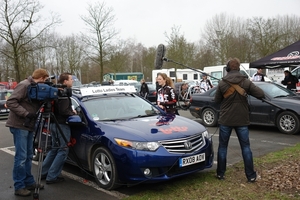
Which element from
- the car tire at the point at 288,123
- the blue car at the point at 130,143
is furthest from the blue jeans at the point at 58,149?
the car tire at the point at 288,123

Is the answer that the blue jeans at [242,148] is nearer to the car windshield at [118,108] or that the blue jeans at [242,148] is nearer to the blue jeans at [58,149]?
the car windshield at [118,108]

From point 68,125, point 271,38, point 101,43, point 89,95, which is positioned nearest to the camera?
point 68,125

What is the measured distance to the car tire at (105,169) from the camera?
4707 mm

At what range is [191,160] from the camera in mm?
4688

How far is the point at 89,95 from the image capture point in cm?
593

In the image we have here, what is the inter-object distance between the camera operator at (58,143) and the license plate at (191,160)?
1862 millimetres

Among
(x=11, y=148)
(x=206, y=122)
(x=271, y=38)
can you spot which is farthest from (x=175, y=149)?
(x=271, y=38)

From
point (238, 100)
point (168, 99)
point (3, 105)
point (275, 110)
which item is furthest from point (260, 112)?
point (3, 105)

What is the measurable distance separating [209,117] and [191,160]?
20.2ft

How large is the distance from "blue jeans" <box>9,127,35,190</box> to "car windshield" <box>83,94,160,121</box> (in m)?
1.12

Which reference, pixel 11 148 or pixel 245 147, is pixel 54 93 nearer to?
pixel 245 147

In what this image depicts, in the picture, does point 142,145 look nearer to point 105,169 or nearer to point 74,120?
point 105,169

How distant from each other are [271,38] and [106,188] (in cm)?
3907

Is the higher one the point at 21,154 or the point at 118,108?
the point at 118,108
